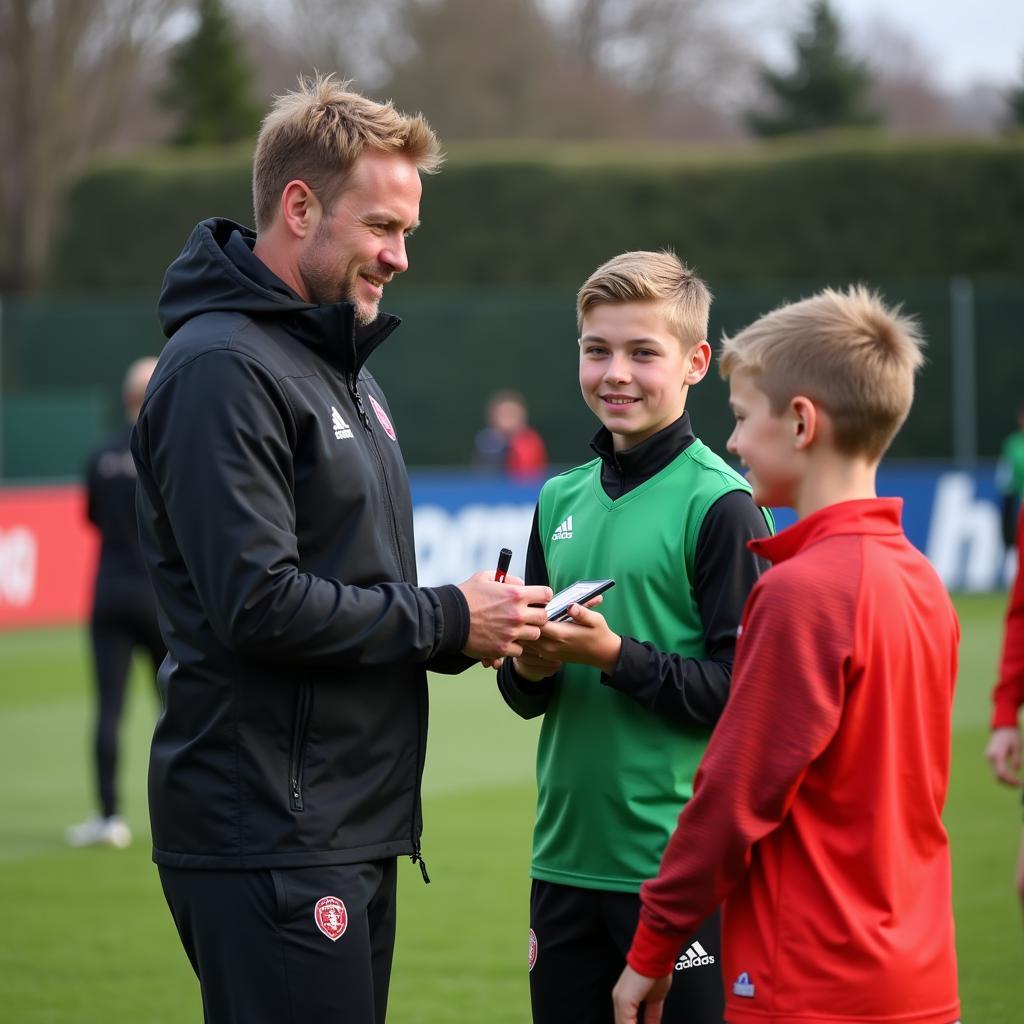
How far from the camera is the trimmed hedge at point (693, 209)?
25125mm

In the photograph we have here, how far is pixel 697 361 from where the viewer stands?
3832 mm

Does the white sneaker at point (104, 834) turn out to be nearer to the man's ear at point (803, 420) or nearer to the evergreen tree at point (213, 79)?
the man's ear at point (803, 420)

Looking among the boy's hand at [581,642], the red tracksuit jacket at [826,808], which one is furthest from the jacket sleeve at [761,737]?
the boy's hand at [581,642]

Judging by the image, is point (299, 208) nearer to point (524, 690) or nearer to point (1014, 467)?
point (524, 690)

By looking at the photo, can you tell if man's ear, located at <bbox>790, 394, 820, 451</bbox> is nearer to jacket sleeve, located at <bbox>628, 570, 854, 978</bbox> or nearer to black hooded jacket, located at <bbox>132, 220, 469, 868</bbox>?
jacket sleeve, located at <bbox>628, 570, 854, 978</bbox>

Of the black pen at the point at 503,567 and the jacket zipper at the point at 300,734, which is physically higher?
the black pen at the point at 503,567

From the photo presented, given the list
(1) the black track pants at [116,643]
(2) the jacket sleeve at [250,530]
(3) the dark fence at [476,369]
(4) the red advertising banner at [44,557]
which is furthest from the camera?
(3) the dark fence at [476,369]

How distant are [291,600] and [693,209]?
24.2 meters

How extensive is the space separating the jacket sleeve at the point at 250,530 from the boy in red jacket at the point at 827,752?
0.75 m

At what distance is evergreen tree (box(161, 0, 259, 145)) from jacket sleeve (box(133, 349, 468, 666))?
3492 centimetres

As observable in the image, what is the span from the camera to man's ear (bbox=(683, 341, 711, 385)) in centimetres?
379

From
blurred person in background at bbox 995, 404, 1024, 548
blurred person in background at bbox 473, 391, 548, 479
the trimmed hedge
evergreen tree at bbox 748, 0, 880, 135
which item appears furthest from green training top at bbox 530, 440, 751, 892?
evergreen tree at bbox 748, 0, 880, 135

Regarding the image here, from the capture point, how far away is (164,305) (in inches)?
133

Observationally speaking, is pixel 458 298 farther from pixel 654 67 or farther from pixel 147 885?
pixel 654 67
